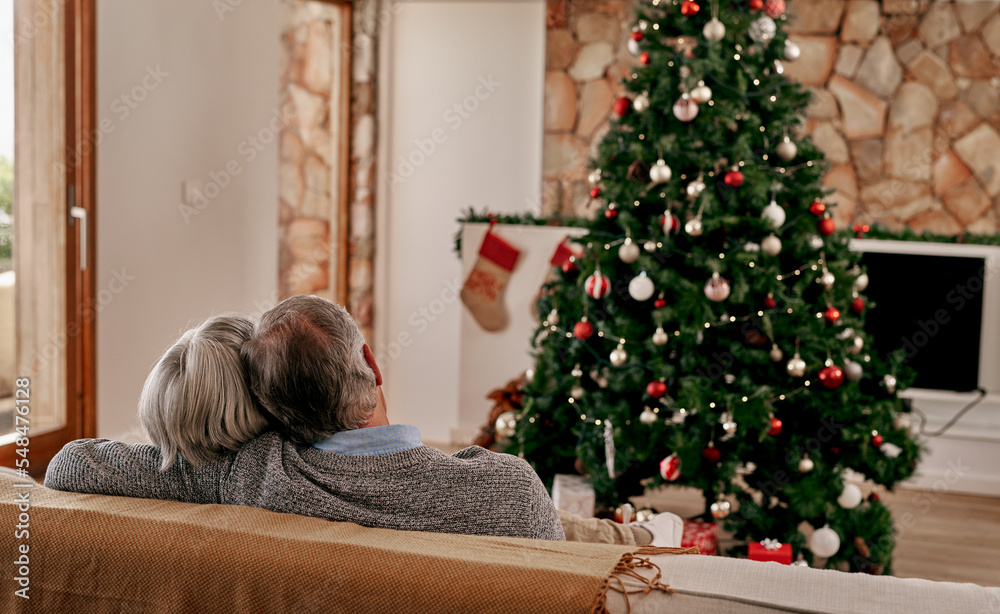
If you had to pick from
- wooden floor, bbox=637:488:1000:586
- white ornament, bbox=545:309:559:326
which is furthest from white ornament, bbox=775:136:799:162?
wooden floor, bbox=637:488:1000:586

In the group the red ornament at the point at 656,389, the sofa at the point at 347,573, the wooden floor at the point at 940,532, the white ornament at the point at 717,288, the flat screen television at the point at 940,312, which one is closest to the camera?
the sofa at the point at 347,573

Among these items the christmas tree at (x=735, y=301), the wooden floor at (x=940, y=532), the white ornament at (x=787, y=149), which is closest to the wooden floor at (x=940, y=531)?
the wooden floor at (x=940, y=532)

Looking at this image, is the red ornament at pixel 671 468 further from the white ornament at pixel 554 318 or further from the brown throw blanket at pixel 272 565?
the brown throw blanket at pixel 272 565

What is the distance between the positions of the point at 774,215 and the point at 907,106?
2354mm

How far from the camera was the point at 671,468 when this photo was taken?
7.91 ft

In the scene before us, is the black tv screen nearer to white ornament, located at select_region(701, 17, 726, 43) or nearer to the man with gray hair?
white ornament, located at select_region(701, 17, 726, 43)

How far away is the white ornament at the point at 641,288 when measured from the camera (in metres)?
2.40

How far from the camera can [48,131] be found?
302cm

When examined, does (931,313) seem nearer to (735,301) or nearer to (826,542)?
(826,542)

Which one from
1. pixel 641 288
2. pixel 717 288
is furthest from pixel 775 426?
pixel 641 288

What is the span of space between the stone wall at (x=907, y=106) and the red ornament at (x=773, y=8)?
1.79 meters

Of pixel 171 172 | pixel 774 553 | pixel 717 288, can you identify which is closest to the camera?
pixel 774 553

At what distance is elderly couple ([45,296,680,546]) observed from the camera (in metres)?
1.08

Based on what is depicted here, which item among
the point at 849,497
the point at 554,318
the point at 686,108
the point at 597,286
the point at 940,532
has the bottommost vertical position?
the point at 940,532
